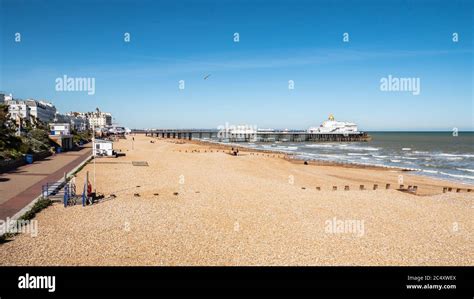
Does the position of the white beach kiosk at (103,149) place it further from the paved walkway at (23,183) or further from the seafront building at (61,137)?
the paved walkway at (23,183)

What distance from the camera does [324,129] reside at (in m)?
129

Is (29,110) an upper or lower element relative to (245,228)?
upper

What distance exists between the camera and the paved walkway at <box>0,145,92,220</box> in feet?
44.0

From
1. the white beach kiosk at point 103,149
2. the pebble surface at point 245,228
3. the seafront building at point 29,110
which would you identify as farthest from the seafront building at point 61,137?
the seafront building at point 29,110

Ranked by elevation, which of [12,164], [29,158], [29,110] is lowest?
[12,164]

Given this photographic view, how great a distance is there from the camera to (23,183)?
1812 cm

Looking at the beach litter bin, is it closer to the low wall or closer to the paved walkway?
the low wall

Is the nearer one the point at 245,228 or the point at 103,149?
the point at 245,228

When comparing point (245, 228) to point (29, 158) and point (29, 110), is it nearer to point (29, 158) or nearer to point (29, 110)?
point (29, 158)

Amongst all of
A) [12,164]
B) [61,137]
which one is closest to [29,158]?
[12,164]

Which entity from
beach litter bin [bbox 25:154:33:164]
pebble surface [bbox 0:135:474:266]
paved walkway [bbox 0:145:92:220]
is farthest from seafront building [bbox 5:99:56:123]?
pebble surface [bbox 0:135:474:266]
